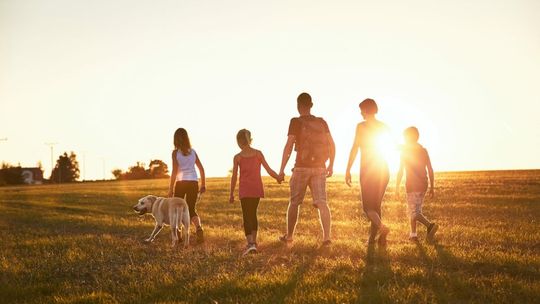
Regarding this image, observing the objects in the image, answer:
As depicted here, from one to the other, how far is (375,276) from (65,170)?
15533 centimetres

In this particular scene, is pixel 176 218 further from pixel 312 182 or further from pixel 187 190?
pixel 312 182

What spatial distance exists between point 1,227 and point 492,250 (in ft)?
52.5

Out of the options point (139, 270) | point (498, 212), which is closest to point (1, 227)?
point (139, 270)

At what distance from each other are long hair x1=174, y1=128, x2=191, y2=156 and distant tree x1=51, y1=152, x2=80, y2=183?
486ft

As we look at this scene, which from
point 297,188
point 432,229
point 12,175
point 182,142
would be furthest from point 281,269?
point 12,175

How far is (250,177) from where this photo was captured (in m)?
10.2

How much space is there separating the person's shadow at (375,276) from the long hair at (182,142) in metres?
4.67

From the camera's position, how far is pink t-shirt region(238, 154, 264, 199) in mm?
10250

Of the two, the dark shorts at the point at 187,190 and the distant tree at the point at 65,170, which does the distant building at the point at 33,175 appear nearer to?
the distant tree at the point at 65,170

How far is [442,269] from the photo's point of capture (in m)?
8.08

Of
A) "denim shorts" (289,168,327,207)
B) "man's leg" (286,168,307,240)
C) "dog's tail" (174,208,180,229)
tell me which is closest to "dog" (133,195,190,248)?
"dog's tail" (174,208,180,229)

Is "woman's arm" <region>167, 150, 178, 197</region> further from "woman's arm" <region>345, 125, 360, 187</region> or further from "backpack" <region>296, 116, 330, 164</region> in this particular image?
"woman's arm" <region>345, 125, 360, 187</region>

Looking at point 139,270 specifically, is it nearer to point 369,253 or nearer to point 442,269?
point 369,253

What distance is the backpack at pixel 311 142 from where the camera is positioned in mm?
9945
